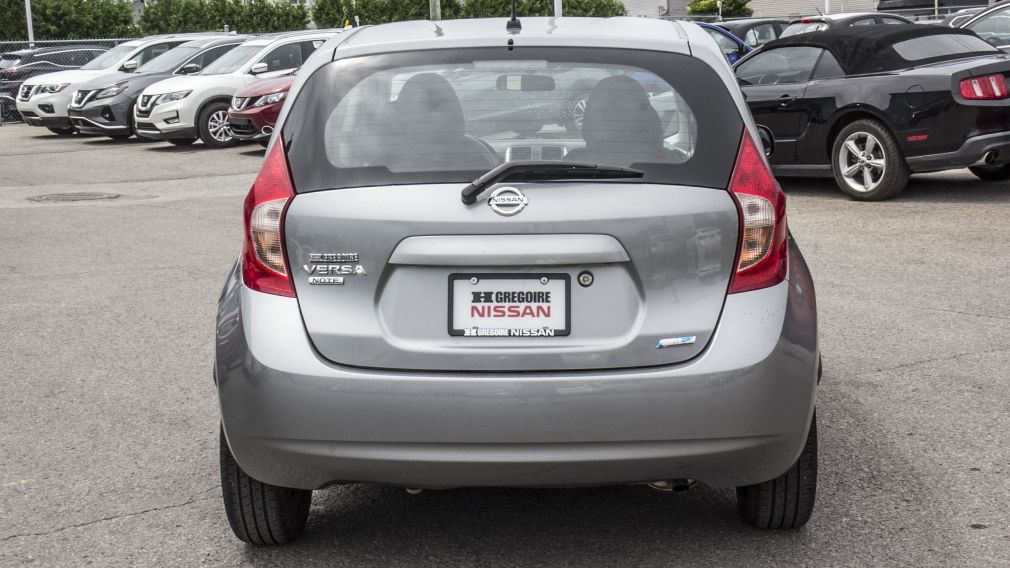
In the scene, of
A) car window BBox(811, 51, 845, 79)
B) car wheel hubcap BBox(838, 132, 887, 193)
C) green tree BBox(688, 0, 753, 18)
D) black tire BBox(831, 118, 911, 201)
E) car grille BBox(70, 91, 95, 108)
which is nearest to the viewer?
black tire BBox(831, 118, 911, 201)

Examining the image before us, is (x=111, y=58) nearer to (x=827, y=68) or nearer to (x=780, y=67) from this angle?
(x=780, y=67)

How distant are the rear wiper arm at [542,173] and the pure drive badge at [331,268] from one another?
0.34 metres

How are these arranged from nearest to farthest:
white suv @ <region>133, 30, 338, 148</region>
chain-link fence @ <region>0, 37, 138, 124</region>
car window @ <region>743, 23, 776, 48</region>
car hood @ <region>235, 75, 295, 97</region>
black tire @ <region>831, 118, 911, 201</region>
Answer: black tire @ <region>831, 118, 911, 201</region> → car hood @ <region>235, 75, 295, 97</region> → white suv @ <region>133, 30, 338, 148</region> → car window @ <region>743, 23, 776, 48</region> → chain-link fence @ <region>0, 37, 138, 124</region>

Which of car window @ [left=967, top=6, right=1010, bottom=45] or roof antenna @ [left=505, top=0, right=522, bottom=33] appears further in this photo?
car window @ [left=967, top=6, right=1010, bottom=45]

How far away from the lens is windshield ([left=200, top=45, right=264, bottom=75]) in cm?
2153

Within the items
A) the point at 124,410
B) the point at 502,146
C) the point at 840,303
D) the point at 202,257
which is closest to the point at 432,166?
the point at 502,146

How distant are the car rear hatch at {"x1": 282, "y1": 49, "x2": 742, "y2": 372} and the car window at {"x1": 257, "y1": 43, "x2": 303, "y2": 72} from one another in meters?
17.7

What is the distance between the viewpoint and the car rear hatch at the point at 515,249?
11.0 ft

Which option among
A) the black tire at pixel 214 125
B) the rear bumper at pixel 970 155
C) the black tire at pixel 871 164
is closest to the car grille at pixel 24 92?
the black tire at pixel 214 125

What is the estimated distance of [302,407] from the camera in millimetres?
3379

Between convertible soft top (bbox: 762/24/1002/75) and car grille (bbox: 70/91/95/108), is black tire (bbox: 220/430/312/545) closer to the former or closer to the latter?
convertible soft top (bbox: 762/24/1002/75)

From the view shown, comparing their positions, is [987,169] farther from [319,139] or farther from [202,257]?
[319,139]

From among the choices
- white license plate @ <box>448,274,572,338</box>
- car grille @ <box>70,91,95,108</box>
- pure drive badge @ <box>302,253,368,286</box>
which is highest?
pure drive badge @ <box>302,253,368,286</box>

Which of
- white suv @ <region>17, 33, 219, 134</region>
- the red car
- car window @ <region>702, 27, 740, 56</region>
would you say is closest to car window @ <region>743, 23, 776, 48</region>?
car window @ <region>702, 27, 740, 56</region>
